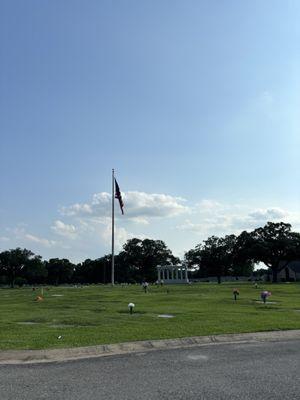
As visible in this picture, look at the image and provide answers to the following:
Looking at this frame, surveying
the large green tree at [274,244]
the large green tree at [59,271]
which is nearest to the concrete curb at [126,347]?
the large green tree at [274,244]

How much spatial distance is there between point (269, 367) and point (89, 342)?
470cm

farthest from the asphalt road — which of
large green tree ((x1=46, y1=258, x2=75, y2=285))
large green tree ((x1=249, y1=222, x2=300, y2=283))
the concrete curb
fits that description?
large green tree ((x1=46, y1=258, x2=75, y2=285))

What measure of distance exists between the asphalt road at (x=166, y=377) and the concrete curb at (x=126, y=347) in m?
0.68

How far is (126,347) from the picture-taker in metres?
11.8

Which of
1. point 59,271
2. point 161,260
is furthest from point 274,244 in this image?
point 59,271

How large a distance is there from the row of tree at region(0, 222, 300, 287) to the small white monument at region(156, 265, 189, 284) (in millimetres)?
25743

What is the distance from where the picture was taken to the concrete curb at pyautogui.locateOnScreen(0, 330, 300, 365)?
10531mm

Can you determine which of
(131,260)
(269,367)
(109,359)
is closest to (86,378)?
(109,359)

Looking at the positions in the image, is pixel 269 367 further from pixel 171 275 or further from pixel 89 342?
pixel 171 275

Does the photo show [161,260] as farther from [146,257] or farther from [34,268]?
[34,268]

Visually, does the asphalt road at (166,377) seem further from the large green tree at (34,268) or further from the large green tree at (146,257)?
the large green tree at (146,257)

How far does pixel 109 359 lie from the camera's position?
1027cm

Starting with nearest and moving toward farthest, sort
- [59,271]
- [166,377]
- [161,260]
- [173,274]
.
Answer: [166,377] → [173,274] → [161,260] → [59,271]

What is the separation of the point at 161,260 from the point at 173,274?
71.9 metres
